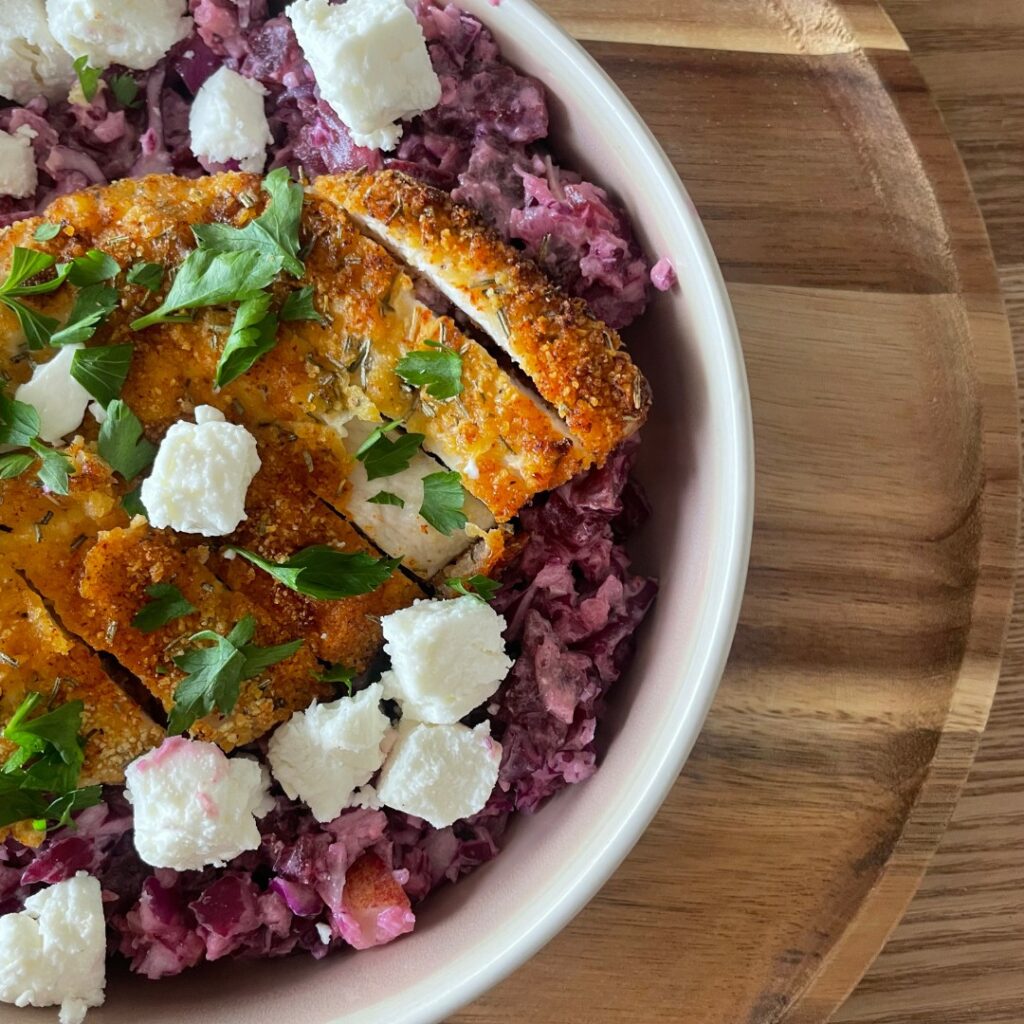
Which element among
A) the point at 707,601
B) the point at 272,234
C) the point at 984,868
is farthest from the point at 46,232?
the point at 984,868

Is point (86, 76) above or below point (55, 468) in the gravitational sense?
above

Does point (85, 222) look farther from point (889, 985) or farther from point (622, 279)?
point (889, 985)

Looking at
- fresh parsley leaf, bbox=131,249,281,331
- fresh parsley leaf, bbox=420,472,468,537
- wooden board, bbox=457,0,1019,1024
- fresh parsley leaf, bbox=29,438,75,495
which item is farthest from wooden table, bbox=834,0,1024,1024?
fresh parsley leaf, bbox=29,438,75,495

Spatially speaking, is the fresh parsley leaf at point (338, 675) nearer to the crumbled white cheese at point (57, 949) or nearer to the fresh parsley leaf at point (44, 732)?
the fresh parsley leaf at point (44, 732)

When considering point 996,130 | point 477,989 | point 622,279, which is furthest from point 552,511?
point 996,130

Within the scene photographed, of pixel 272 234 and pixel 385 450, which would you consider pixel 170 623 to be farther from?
pixel 272 234

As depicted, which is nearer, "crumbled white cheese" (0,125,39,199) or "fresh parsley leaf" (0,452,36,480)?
"fresh parsley leaf" (0,452,36,480)

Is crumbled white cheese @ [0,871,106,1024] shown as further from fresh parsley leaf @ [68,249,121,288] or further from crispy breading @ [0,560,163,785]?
fresh parsley leaf @ [68,249,121,288]
